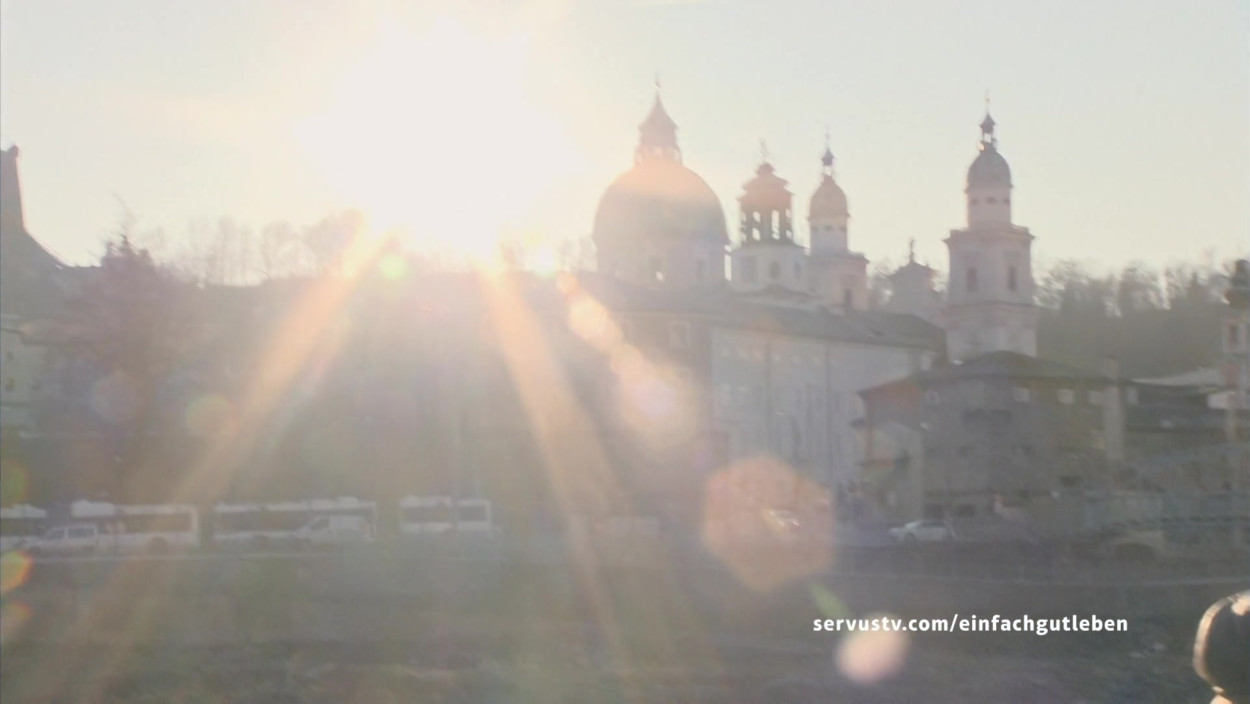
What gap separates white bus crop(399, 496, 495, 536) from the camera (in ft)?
147

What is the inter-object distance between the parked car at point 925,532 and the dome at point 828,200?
60.3 metres

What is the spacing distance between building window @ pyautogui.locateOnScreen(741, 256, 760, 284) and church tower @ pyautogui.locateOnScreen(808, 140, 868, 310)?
13.5 feet

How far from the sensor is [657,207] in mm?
85375

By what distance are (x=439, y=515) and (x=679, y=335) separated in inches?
898

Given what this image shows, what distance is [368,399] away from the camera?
47.2 meters

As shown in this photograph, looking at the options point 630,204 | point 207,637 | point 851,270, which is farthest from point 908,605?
point 851,270

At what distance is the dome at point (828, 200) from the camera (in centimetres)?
9669

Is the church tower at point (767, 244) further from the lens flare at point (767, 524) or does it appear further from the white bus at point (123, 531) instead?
the white bus at point (123, 531)

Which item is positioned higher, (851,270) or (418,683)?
(851,270)

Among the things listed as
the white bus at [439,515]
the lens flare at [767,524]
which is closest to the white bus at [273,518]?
the white bus at [439,515]

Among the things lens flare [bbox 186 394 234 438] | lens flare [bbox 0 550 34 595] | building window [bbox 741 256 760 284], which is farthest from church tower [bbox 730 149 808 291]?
lens flare [bbox 0 550 34 595]

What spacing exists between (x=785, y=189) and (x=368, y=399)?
152 feet

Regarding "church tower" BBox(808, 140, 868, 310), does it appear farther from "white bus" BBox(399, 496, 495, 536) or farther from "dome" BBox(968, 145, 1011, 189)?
"white bus" BBox(399, 496, 495, 536)

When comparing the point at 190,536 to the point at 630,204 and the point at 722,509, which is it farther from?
the point at 630,204
